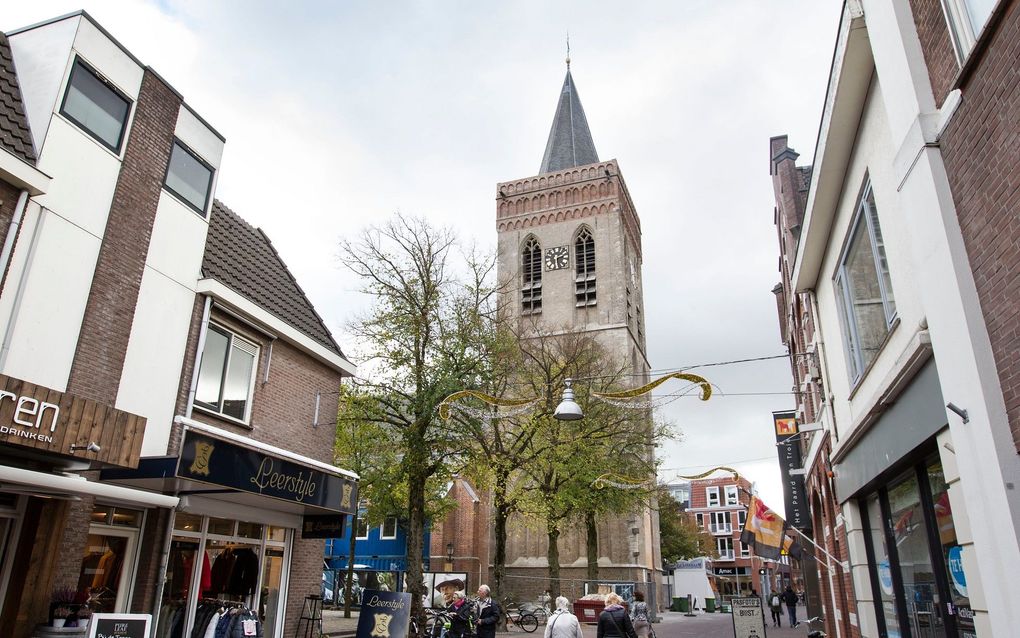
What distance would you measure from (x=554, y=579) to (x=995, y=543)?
23814mm

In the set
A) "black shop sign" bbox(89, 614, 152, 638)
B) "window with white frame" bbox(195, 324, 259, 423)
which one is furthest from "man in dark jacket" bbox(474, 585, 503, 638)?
"window with white frame" bbox(195, 324, 259, 423)

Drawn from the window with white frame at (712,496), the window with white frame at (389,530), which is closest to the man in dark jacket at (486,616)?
the window with white frame at (389,530)

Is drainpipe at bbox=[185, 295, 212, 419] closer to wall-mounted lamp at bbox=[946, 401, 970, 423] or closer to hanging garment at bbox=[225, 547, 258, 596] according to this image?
hanging garment at bbox=[225, 547, 258, 596]

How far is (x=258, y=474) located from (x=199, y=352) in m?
2.50

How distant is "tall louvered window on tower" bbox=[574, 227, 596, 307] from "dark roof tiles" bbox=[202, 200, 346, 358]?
34.1m

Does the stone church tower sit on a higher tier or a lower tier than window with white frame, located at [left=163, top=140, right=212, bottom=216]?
higher

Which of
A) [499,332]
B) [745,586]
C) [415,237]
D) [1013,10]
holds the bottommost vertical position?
[745,586]

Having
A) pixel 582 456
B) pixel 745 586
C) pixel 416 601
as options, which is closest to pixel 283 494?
pixel 416 601

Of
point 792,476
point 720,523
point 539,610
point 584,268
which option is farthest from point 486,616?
point 720,523

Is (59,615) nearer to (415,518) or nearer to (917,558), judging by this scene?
(917,558)

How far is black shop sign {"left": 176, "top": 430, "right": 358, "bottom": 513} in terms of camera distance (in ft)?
28.4

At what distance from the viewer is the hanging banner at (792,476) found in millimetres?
17250

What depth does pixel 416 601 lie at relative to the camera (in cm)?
1588

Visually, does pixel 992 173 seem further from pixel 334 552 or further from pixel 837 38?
pixel 334 552
